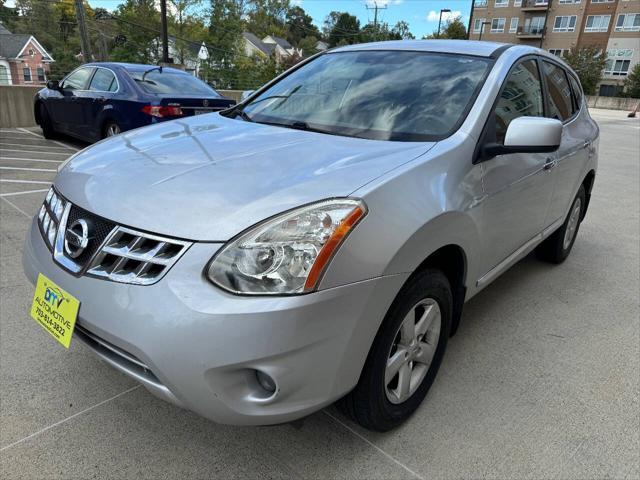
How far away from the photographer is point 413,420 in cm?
221

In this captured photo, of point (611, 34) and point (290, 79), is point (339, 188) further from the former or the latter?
point (611, 34)

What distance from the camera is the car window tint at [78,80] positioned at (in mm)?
7921

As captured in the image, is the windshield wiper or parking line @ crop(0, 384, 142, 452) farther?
the windshield wiper

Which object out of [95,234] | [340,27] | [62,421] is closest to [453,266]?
[95,234]

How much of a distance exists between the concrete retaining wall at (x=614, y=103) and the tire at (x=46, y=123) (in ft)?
154

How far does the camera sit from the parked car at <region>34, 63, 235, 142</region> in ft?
22.1

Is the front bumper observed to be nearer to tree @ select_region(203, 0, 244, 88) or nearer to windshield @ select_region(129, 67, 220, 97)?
windshield @ select_region(129, 67, 220, 97)

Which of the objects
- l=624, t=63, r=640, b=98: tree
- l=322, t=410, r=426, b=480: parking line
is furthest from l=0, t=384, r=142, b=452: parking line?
l=624, t=63, r=640, b=98: tree

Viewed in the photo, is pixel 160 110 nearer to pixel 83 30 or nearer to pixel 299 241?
pixel 299 241

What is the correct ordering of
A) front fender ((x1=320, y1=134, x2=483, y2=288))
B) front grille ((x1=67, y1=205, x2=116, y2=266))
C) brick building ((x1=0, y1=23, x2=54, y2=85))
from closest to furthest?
front fender ((x1=320, y1=134, x2=483, y2=288)) → front grille ((x1=67, y1=205, x2=116, y2=266)) → brick building ((x1=0, y1=23, x2=54, y2=85))

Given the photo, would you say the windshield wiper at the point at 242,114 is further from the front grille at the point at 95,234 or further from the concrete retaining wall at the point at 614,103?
the concrete retaining wall at the point at 614,103

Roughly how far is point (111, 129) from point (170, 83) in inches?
43.4

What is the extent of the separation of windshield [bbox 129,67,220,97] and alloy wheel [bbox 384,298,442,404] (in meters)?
6.02

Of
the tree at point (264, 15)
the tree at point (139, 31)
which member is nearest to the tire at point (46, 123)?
the tree at point (139, 31)
